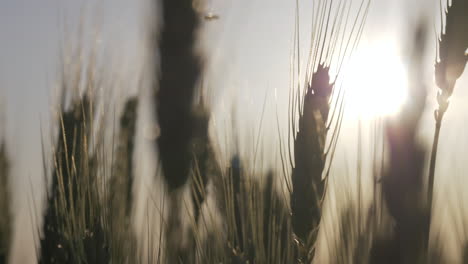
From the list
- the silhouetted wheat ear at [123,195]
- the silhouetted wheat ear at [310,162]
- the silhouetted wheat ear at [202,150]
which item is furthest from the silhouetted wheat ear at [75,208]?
the silhouetted wheat ear at [310,162]

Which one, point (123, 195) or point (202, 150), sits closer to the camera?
point (123, 195)

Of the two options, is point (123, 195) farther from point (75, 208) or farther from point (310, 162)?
point (310, 162)

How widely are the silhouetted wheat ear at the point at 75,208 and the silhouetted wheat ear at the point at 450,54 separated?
1.13 meters

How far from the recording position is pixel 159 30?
2965 millimetres

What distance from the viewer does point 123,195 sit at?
108 inches

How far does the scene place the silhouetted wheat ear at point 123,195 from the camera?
7.73 feet

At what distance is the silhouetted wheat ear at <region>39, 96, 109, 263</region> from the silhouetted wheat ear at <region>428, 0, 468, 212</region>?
3.72 ft

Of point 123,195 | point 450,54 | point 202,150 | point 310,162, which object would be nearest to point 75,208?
point 123,195

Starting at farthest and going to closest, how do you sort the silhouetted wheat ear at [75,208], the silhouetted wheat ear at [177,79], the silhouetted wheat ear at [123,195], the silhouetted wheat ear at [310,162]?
the silhouetted wheat ear at [177,79] < the silhouetted wheat ear at [123,195] < the silhouetted wheat ear at [75,208] < the silhouetted wheat ear at [310,162]

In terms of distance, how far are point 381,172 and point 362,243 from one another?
0.32 metres

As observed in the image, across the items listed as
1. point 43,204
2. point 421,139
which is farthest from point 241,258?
point 43,204

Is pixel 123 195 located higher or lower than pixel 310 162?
lower

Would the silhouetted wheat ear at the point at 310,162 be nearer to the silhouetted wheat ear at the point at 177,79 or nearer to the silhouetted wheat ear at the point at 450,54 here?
the silhouetted wheat ear at the point at 450,54

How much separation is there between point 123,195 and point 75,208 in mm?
343
